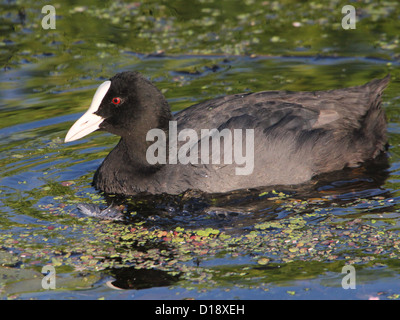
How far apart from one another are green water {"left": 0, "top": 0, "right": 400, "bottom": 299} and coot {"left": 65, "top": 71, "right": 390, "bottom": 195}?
0.21m

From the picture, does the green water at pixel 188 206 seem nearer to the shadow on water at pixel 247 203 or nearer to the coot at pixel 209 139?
the shadow on water at pixel 247 203

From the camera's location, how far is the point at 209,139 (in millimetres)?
5855

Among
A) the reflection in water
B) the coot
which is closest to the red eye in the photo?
the coot

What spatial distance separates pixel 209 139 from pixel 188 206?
61 cm

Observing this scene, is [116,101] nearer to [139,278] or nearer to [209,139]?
[209,139]

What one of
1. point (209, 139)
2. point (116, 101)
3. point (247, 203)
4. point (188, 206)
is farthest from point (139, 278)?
point (116, 101)

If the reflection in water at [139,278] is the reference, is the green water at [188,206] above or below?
above

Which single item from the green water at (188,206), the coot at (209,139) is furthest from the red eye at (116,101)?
the green water at (188,206)

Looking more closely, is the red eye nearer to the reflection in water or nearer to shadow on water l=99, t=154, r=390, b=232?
shadow on water l=99, t=154, r=390, b=232

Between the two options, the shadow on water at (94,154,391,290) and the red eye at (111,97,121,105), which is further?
A: the red eye at (111,97,121,105)

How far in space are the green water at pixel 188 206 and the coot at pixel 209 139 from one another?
0.21 m

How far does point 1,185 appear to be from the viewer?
6.19 metres

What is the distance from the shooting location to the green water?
443cm

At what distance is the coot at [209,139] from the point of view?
5.83 meters
